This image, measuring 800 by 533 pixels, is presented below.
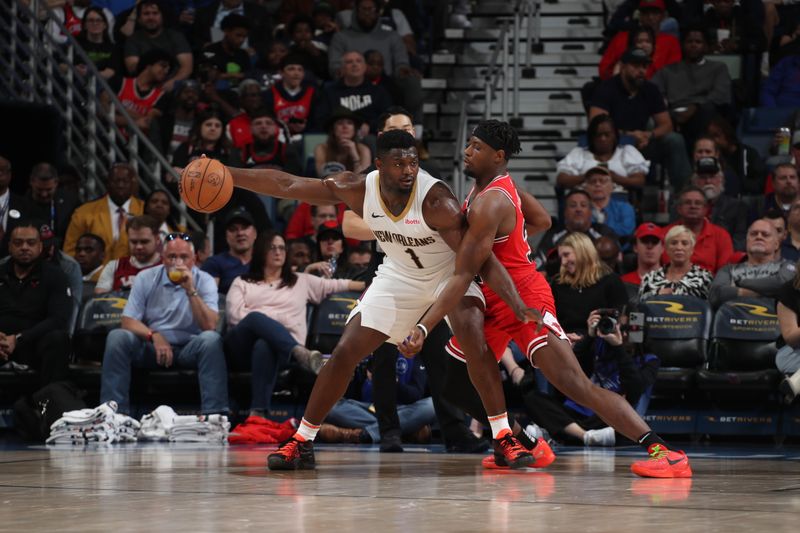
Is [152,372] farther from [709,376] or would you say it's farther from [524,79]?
[524,79]

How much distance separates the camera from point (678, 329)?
8.98 meters

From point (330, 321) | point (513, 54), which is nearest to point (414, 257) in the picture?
point (330, 321)

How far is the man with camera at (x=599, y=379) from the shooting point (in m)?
8.28

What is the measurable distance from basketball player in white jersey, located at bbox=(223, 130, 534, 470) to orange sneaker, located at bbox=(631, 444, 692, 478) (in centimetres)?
66

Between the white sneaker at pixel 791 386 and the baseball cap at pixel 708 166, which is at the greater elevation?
the baseball cap at pixel 708 166

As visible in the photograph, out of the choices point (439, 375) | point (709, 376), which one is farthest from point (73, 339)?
point (709, 376)

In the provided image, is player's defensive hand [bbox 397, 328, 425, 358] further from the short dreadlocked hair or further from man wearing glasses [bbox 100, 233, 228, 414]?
man wearing glasses [bbox 100, 233, 228, 414]

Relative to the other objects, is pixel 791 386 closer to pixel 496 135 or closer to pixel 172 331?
pixel 496 135

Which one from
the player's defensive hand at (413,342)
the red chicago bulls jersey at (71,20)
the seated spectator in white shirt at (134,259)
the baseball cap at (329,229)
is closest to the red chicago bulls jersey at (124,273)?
the seated spectator in white shirt at (134,259)

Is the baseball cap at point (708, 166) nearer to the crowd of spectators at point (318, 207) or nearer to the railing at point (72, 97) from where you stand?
the crowd of spectators at point (318, 207)

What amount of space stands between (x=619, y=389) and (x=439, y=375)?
1.58 meters

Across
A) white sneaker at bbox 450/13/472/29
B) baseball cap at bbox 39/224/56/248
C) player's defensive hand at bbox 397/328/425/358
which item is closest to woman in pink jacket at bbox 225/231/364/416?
baseball cap at bbox 39/224/56/248

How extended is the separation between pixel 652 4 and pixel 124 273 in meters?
6.71

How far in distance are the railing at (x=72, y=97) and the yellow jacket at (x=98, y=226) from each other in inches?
27.7
